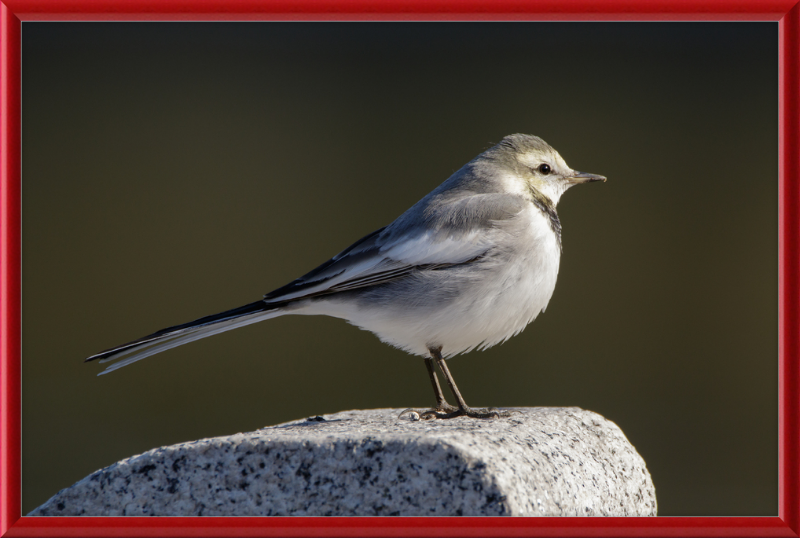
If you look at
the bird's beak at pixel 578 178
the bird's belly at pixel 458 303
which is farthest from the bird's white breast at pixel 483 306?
the bird's beak at pixel 578 178

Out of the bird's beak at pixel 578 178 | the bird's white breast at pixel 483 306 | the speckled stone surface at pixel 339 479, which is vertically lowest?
the speckled stone surface at pixel 339 479

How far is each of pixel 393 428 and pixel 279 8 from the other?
160cm

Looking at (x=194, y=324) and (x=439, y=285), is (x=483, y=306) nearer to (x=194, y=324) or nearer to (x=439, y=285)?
(x=439, y=285)

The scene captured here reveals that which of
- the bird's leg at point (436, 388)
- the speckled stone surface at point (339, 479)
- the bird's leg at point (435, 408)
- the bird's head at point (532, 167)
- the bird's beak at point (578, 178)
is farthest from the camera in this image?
the bird's beak at point (578, 178)

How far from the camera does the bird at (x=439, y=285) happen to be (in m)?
3.19

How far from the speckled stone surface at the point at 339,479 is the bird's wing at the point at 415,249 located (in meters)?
1.03

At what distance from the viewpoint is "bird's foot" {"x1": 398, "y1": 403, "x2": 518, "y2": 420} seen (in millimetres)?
3222

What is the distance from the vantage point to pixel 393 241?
Result: 3408 mm

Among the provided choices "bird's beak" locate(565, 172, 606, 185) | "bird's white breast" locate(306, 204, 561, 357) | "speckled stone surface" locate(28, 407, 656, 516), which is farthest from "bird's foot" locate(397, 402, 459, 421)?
"bird's beak" locate(565, 172, 606, 185)

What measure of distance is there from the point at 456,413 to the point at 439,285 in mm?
660

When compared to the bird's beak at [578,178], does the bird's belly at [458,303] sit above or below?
below

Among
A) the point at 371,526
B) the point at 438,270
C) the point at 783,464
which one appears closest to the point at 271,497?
the point at 371,526

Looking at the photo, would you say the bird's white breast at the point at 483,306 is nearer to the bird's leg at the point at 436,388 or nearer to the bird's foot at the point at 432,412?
the bird's leg at the point at 436,388

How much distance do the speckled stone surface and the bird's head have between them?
1.78 metres
